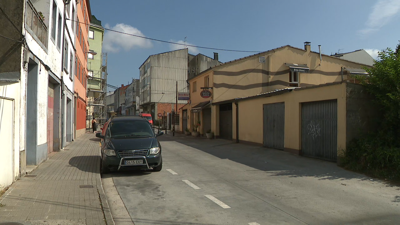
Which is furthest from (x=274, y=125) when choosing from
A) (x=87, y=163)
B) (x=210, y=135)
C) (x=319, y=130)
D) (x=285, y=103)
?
(x=87, y=163)

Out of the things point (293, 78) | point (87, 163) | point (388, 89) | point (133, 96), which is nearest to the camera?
point (388, 89)

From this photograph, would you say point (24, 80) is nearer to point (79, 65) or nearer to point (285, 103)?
point (285, 103)

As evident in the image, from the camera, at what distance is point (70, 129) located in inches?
787

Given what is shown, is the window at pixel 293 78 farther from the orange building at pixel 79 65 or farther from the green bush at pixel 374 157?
the orange building at pixel 79 65

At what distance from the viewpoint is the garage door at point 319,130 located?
11797mm

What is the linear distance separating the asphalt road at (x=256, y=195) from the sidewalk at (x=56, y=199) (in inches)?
23.9

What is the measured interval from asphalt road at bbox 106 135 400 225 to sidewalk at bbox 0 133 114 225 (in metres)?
0.61

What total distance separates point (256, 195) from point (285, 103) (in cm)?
877

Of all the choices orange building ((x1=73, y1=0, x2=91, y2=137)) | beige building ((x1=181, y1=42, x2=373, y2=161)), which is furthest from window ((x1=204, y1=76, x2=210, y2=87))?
orange building ((x1=73, y1=0, x2=91, y2=137))

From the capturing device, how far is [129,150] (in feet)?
29.7

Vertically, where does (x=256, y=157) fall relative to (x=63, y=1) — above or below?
below

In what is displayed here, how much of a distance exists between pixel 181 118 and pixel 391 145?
2574cm

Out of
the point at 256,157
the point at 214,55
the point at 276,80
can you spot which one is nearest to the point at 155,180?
the point at 256,157

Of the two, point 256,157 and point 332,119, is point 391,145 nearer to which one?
point 332,119
